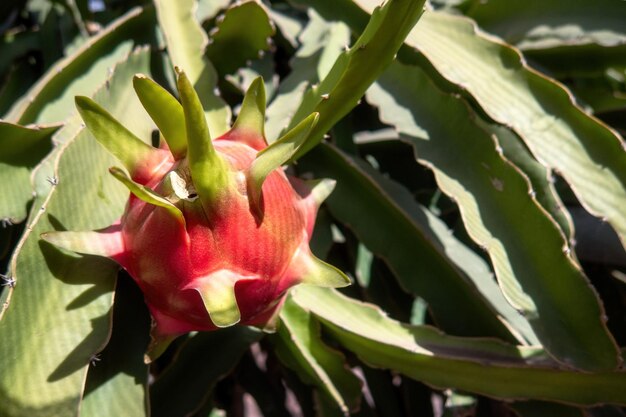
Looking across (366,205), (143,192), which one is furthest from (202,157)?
(366,205)

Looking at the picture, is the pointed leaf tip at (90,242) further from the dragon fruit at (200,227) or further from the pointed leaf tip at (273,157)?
the pointed leaf tip at (273,157)

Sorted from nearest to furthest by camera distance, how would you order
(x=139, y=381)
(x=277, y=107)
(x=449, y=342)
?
(x=139, y=381) → (x=449, y=342) → (x=277, y=107)

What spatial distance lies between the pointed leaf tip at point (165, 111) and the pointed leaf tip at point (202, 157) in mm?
46

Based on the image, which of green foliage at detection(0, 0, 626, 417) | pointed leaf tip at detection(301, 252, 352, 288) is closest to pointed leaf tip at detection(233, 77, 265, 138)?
green foliage at detection(0, 0, 626, 417)

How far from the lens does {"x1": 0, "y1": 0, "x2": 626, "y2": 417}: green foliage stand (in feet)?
2.08

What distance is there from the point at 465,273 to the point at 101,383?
44cm

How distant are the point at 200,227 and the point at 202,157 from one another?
0.07m

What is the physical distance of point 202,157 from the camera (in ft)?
1.79

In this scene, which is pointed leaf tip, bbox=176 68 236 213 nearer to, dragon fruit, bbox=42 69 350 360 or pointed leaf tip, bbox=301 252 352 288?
dragon fruit, bbox=42 69 350 360

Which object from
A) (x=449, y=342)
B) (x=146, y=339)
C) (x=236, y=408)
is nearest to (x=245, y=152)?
(x=146, y=339)

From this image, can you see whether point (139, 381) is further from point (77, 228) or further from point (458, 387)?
point (458, 387)

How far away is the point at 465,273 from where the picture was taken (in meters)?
0.84

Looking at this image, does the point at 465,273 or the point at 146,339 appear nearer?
the point at 146,339

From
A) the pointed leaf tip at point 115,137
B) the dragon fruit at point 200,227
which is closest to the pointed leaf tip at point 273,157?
the dragon fruit at point 200,227
